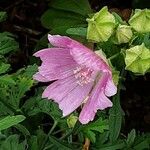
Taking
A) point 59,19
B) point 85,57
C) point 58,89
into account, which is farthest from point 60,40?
point 59,19

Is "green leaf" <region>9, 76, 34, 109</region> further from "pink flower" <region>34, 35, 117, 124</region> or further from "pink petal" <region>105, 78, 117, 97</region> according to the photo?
"pink petal" <region>105, 78, 117, 97</region>

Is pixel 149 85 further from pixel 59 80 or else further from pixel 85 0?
pixel 59 80

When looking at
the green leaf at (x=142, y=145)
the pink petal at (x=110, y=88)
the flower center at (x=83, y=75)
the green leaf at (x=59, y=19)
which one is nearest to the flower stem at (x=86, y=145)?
the green leaf at (x=142, y=145)

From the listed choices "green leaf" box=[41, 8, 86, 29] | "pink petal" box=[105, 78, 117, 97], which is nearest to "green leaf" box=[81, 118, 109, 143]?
"pink petal" box=[105, 78, 117, 97]

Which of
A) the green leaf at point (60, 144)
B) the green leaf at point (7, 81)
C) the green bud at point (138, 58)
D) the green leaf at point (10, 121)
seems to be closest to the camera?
the green bud at point (138, 58)

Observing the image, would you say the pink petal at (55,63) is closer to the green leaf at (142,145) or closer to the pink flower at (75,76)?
the pink flower at (75,76)

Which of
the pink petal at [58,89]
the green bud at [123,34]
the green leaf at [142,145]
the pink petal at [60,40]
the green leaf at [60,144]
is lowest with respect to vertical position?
the green leaf at [142,145]
